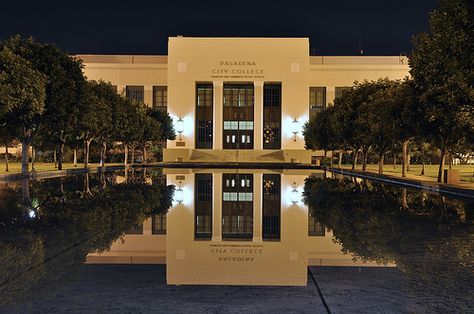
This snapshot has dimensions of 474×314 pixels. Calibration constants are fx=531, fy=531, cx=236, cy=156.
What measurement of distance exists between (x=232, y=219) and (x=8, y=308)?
29.3 feet

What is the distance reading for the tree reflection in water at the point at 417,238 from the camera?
670 cm

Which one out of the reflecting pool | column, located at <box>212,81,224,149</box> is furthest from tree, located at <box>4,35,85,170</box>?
column, located at <box>212,81,224,149</box>

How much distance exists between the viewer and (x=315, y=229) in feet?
39.7

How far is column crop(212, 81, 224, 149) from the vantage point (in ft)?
288


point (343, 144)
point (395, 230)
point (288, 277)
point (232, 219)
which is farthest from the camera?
point (343, 144)

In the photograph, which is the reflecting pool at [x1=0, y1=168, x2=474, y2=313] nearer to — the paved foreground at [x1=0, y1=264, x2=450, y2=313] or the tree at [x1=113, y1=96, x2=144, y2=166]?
the paved foreground at [x1=0, y1=264, x2=450, y2=313]

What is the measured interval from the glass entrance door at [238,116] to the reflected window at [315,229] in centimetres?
7524

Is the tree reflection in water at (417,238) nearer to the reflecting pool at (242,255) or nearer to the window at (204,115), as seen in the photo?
the reflecting pool at (242,255)

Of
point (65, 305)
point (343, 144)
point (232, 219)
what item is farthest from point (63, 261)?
point (343, 144)

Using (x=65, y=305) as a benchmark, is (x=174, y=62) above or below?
above

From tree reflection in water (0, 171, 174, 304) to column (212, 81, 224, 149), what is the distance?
66.5 meters

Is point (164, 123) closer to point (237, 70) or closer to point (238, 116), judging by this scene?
point (238, 116)

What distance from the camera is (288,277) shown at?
7191 millimetres

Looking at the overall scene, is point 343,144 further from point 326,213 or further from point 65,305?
point 65,305
